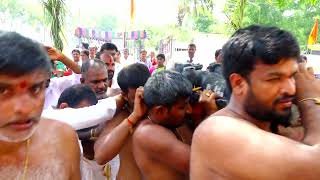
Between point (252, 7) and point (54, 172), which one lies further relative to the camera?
point (252, 7)

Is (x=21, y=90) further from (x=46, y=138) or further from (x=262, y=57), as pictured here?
(x=262, y=57)

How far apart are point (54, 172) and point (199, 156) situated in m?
0.69

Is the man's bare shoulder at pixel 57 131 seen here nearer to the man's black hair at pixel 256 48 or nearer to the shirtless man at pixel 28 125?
the shirtless man at pixel 28 125

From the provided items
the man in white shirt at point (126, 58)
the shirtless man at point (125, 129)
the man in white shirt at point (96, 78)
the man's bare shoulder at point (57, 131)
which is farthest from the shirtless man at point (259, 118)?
the man in white shirt at point (126, 58)

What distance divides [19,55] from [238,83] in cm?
89

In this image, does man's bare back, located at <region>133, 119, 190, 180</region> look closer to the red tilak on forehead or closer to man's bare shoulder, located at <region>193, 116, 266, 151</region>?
man's bare shoulder, located at <region>193, 116, 266, 151</region>

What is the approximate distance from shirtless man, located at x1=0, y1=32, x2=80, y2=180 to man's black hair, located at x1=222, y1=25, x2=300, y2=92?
0.79 metres

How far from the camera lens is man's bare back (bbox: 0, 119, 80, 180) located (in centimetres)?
186

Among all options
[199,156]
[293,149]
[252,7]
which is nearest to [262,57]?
[293,149]

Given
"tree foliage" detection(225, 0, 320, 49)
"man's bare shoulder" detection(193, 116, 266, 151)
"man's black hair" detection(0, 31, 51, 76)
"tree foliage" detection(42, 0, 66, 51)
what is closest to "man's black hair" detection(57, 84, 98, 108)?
"man's black hair" detection(0, 31, 51, 76)

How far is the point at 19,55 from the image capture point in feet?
5.48

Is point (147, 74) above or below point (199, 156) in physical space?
above

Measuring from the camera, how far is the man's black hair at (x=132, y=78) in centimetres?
292

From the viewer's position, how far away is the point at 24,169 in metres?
1.87
